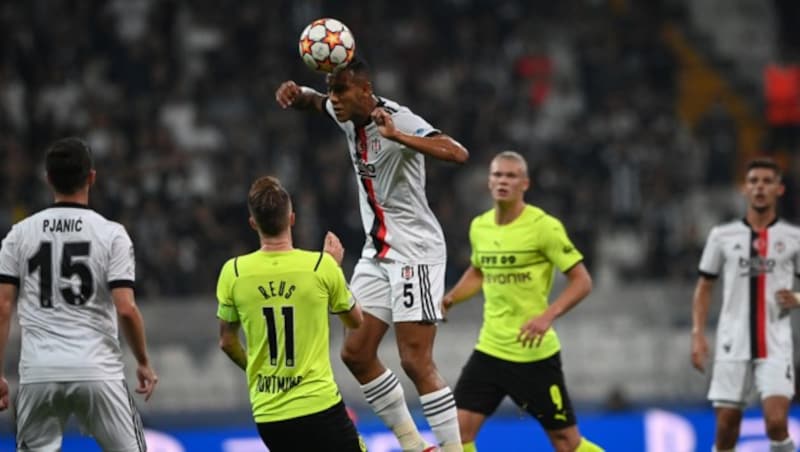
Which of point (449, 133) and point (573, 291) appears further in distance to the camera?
point (449, 133)

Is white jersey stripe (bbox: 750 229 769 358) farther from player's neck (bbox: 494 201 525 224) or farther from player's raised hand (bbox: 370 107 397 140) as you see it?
player's raised hand (bbox: 370 107 397 140)

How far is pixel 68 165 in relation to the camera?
717 cm

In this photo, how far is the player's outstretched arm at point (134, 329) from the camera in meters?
7.11

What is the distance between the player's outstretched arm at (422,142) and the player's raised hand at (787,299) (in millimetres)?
2794

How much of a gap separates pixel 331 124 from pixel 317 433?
11338 mm

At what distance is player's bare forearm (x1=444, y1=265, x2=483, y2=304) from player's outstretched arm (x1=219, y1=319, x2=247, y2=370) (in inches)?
85.6

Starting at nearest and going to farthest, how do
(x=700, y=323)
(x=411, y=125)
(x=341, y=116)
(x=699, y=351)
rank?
(x=411, y=125), (x=341, y=116), (x=699, y=351), (x=700, y=323)

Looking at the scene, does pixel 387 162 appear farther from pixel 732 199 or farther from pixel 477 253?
pixel 732 199

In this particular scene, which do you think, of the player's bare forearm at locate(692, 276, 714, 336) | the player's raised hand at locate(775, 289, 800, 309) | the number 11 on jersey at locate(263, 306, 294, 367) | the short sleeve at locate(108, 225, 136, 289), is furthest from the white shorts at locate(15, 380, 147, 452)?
the player's raised hand at locate(775, 289, 800, 309)

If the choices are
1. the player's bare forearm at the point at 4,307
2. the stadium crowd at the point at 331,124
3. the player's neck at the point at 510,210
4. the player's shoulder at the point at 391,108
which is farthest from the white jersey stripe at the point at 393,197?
the stadium crowd at the point at 331,124

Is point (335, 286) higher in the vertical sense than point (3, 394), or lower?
higher

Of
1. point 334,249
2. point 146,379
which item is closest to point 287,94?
point 334,249

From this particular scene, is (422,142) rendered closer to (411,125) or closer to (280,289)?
(411,125)

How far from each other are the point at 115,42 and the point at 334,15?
121 inches
